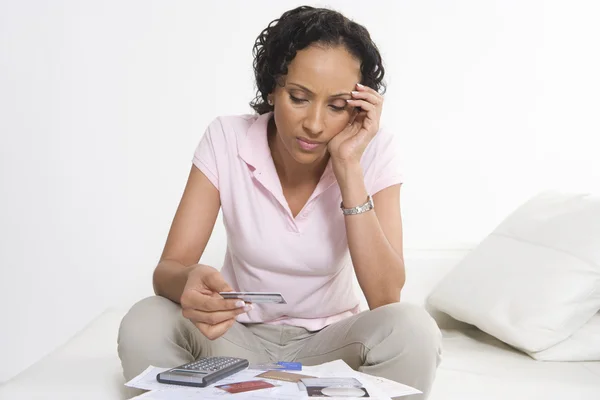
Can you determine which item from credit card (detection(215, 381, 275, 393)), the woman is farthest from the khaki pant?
credit card (detection(215, 381, 275, 393))

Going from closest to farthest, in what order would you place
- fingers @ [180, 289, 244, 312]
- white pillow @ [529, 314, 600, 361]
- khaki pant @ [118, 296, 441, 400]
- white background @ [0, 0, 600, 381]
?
fingers @ [180, 289, 244, 312] < khaki pant @ [118, 296, 441, 400] < white pillow @ [529, 314, 600, 361] < white background @ [0, 0, 600, 381]

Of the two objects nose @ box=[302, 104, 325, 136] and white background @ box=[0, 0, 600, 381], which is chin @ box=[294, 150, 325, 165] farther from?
white background @ box=[0, 0, 600, 381]

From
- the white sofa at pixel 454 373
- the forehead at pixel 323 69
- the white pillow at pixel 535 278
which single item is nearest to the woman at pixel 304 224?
the forehead at pixel 323 69

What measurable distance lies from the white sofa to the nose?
2.35ft

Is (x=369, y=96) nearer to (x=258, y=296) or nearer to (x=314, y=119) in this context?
(x=314, y=119)

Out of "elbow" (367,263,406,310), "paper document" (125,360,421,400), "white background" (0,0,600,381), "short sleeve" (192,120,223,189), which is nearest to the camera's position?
"paper document" (125,360,421,400)

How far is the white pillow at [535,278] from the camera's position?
2.45 metres

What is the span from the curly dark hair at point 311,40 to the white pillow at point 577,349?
3.25ft

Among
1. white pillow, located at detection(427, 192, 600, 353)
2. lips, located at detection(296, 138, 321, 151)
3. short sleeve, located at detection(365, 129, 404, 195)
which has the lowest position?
white pillow, located at detection(427, 192, 600, 353)

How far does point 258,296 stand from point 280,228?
60cm

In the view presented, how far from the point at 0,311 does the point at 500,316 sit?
2046mm

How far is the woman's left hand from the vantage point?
2.02 m

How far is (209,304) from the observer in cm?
166

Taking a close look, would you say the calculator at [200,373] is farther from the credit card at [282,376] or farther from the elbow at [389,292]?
the elbow at [389,292]
